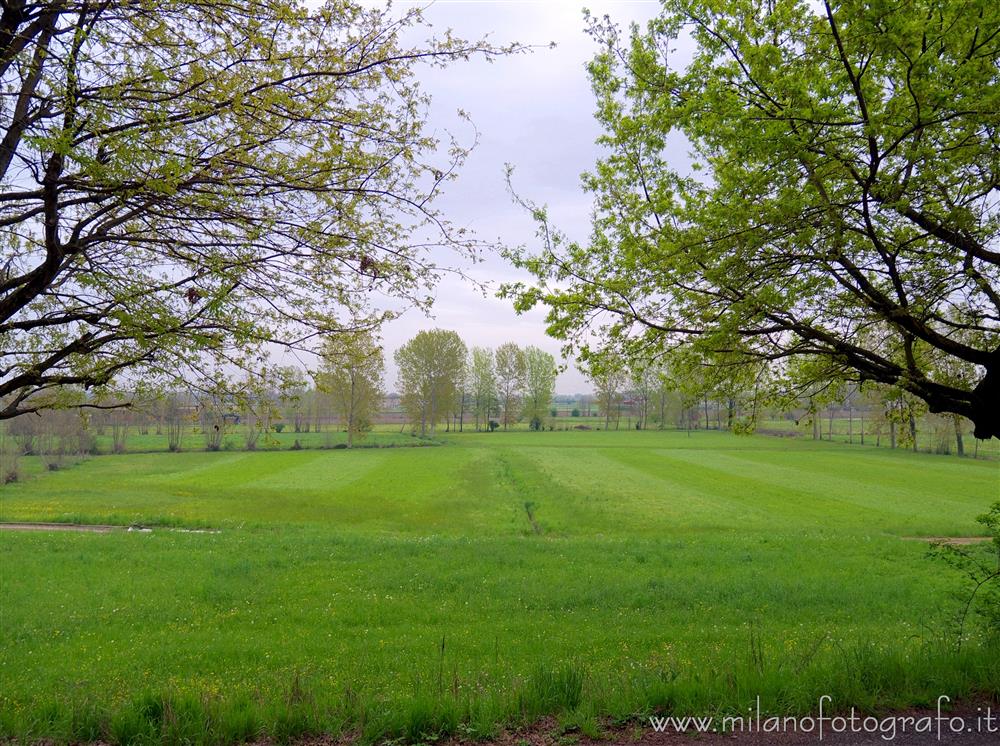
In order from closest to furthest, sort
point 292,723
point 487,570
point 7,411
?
point 292,723
point 7,411
point 487,570

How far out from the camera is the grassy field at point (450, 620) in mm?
4594

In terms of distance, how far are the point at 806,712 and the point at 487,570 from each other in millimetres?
9572

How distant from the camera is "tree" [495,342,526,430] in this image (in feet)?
327

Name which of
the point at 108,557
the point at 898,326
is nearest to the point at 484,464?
the point at 108,557

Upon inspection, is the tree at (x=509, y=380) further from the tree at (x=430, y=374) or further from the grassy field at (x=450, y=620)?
the grassy field at (x=450, y=620)

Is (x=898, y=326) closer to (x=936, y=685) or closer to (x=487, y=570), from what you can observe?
(x=936, y=685)

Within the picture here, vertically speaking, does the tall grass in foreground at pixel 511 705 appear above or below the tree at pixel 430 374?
below

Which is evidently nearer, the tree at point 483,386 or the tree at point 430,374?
the tree at point 430,374

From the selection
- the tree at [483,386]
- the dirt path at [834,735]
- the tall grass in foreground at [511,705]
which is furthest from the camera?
the tree at [483,386]

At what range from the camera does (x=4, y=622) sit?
31.7 ft

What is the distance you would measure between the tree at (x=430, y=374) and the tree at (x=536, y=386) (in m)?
24.0

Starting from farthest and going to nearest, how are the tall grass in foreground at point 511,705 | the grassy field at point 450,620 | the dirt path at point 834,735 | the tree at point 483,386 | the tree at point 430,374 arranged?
the tree at point 483,386 → the tree at point 430,374 → the grassy field at point 450,620 → the tall grass in foreground at point 511,705 → the dirt path at point 834,735

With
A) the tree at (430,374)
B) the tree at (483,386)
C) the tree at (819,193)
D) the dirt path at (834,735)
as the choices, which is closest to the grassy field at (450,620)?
the dirt path at (834,735)

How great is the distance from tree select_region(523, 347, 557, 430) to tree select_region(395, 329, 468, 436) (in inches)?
944
